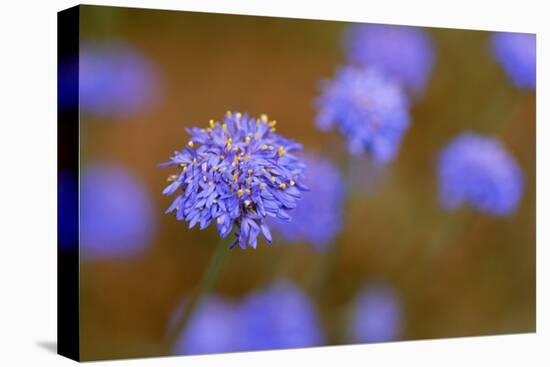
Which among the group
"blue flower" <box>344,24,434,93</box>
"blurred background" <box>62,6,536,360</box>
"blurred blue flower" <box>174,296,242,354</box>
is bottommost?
"blurred blue flower" <box>174,296,242,354</box>

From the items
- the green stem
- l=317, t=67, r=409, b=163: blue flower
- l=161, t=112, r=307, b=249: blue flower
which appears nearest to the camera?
l=161, t=112, r=307, b=249: blue flower

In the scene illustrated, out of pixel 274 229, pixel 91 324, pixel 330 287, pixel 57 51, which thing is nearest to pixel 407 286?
pixel 330 287

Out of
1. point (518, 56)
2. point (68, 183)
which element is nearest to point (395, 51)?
point (518, 56)

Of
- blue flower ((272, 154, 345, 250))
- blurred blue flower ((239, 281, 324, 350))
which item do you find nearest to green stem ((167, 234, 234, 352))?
blurred blue flower ((239, 281, 324, 350))

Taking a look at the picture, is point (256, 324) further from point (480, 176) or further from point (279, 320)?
point (480, 176)

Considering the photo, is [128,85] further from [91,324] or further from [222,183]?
[91,324]

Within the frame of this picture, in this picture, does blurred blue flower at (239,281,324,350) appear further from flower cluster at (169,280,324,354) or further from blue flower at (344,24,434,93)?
blue flower at (344,24,434,93)
